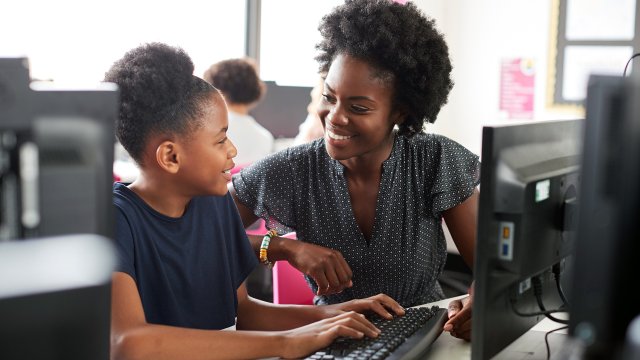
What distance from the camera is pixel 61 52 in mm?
3289

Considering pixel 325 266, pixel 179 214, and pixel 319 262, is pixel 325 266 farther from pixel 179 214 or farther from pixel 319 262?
pixel 179 214

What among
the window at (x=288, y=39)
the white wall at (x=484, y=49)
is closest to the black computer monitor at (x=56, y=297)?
the window at (x=288, y=39)

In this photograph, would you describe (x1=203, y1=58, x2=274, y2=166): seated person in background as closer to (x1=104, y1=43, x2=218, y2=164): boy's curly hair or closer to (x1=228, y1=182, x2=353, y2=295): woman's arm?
(x1=228, y1=182, x2=353, y2=295): woman's arm

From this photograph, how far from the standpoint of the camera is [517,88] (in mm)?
4547

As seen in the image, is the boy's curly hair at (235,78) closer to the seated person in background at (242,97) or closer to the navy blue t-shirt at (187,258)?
the seated person in background at (242,97)

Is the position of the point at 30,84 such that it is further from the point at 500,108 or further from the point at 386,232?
the point at 500,108

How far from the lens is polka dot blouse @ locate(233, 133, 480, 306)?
Result: 1.59 meters

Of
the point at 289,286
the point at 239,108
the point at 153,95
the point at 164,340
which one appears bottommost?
the point at 289,286

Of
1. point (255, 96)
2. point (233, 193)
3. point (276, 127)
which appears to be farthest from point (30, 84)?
point (276, 127)

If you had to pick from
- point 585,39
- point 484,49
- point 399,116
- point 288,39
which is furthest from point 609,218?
point 484,49

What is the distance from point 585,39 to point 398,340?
3624 mm

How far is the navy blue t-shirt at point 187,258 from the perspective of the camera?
125cm

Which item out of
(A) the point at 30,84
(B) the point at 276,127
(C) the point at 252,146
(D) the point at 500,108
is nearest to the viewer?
(A) the point at 30,84

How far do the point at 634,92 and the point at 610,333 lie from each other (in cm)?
20
